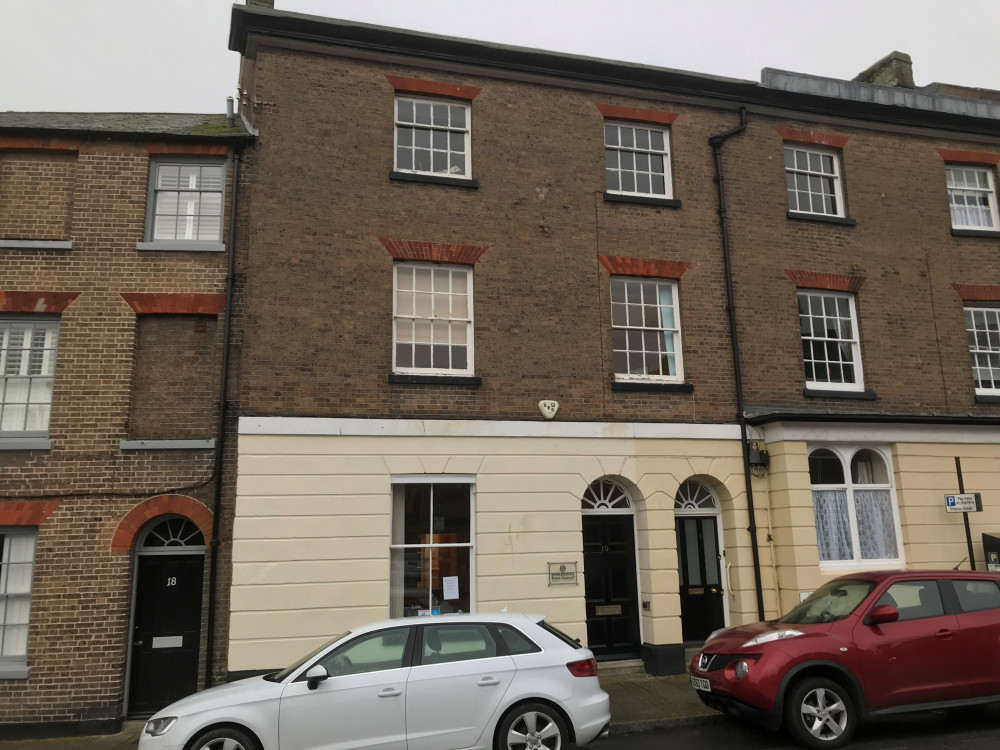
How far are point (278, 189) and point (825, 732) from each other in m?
10.4

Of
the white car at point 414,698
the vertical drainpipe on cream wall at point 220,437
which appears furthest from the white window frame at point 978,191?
the vertical drainpipe on cream wall at point 220,437

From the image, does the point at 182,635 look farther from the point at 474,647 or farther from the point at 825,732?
the point at 825,732

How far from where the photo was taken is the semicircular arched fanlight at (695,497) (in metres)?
13.2

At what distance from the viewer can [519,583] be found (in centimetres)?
1162

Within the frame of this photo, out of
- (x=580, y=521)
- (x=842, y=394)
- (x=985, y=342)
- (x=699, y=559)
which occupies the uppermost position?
(x=985, y=342)

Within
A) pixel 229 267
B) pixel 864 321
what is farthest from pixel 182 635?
pixel 864 321

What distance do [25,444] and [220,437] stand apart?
268cm

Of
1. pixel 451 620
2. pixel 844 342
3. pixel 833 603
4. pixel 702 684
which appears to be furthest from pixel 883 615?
pixel 844 342

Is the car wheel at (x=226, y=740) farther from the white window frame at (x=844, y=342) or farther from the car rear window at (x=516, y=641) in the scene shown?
the white window frame at (x=844, y=342)

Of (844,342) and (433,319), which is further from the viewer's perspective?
(844,342)

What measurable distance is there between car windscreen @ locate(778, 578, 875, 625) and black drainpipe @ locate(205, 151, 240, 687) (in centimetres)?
761

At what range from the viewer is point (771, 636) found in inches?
328

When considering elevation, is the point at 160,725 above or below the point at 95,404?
below

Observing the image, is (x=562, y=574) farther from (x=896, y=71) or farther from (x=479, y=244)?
(x=896, y=71)
